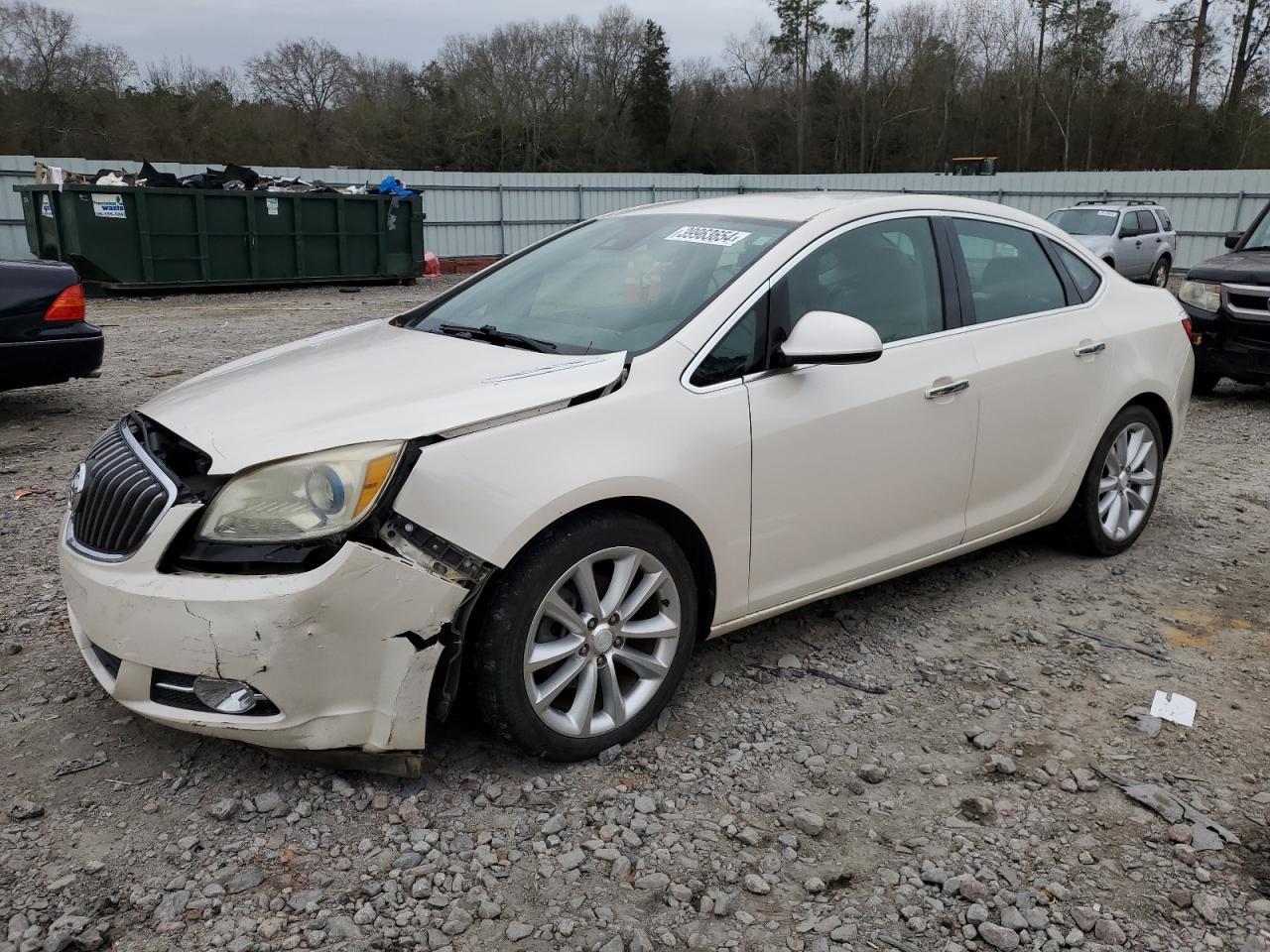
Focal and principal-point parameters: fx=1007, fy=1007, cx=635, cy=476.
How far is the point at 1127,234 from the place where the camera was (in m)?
18.9

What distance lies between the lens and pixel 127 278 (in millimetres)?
16297

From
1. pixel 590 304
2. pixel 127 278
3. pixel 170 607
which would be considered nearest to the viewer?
pixel 170 607

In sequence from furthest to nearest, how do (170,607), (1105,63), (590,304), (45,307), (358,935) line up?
(1105,63)
(45,307)
(590,304)
(170,607)
(358,935)

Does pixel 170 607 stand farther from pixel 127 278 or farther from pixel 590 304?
pixel 127 278

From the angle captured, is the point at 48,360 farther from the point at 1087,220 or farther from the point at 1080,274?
the point at 1087,220

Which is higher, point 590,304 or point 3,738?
point 590,304

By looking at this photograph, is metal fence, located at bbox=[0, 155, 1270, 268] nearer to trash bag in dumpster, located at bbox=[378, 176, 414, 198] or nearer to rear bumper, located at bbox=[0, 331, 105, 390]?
trash bag in dumpster, located at bbox=[378, 176, 414, 198]

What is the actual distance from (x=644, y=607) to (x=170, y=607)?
1313 mm

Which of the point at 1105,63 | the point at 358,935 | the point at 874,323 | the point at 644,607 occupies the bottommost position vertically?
the point at 358,935

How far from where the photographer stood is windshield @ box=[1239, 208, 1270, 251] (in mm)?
9317

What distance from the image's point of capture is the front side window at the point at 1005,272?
4035 mm

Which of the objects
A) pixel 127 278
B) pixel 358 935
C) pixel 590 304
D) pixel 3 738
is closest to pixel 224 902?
pixel 358 935

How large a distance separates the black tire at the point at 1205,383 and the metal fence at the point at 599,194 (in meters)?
15.1

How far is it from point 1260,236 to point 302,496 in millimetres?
9881
